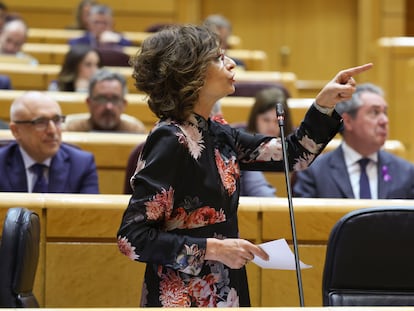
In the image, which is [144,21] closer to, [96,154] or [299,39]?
[299,39]

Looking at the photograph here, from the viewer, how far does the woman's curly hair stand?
142 centimetres

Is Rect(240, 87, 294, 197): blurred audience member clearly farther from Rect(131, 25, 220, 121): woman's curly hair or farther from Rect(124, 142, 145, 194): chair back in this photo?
Rect(131, 25, 220, 121): woman's curly hair

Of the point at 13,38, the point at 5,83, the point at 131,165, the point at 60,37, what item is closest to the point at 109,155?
the point at 131,165

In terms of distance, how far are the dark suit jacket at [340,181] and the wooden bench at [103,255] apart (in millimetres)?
695

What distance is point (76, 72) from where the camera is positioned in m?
4.20

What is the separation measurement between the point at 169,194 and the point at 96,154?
1546mm

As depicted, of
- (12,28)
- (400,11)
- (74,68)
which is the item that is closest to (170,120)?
(74,68)

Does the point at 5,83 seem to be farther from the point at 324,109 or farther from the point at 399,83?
the point at 324,109

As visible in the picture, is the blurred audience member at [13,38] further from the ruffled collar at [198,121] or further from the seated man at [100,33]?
the ruffled collar at [198,121]

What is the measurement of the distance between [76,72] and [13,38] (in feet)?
3.12

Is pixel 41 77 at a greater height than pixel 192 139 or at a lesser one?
lesser

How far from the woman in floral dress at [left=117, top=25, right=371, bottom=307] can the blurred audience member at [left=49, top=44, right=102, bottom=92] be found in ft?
9.07

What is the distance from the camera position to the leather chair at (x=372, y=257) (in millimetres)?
1536

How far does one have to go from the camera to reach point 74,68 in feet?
13.8
